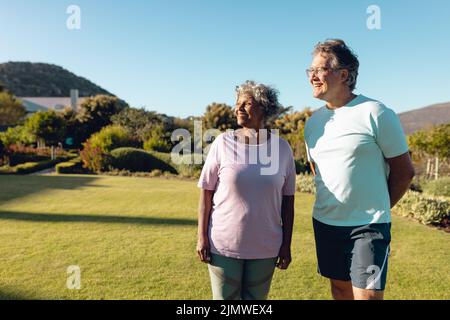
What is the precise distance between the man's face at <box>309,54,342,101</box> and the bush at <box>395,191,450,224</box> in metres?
6.56

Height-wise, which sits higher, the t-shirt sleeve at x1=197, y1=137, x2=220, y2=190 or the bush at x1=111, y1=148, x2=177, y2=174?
the t-shirt sleeve at x1=197, y1=137, x2=220, y2=190

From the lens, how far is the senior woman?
85.7 inches

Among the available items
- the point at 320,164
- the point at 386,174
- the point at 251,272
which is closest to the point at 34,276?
the point at 251,272

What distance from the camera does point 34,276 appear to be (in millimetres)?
4234

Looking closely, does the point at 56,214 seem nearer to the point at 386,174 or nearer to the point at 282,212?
the point at 282,212

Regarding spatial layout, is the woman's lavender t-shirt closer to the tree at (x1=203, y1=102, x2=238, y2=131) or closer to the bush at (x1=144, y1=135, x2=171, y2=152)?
the bush at (x1=144, y1=135, x2=171, y2=152)

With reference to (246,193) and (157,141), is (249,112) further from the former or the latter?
(157,141)

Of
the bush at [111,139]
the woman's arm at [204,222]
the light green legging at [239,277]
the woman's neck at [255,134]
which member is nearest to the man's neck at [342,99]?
the woman's neck at [255,134]

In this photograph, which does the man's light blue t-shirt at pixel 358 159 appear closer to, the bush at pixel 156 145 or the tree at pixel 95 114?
the bush at pixel 156 145

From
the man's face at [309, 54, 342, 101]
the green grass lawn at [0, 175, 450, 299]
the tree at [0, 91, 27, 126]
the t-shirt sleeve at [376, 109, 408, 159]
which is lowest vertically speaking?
the green grass lawn at [0, 175, 450, 299]

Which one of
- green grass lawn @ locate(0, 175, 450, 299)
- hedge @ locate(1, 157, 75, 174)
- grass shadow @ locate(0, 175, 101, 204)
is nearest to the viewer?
green grass lawn @ locate(0, 175, 450, 299)

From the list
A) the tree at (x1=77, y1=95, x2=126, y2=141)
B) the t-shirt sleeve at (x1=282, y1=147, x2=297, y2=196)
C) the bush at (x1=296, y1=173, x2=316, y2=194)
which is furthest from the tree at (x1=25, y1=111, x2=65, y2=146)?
the t-shirt sleeve at (x1=282, y1=147, x2=297, y2=196)
